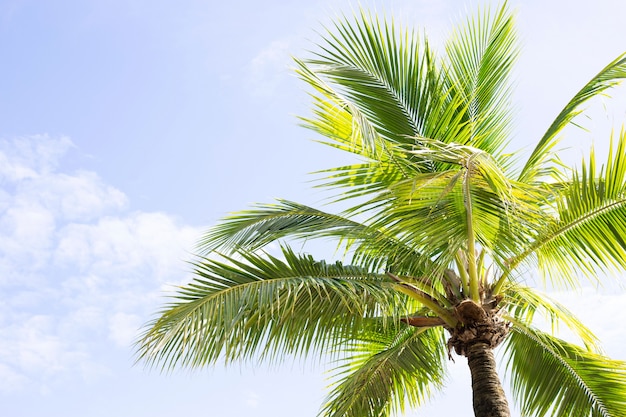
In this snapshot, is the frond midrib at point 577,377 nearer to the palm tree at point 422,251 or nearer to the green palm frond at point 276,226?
the palm tree at point 422,251

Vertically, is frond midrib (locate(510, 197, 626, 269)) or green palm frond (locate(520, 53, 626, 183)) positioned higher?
green palm frond (locate(520, 53, 626, 183))

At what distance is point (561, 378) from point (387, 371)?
169cm

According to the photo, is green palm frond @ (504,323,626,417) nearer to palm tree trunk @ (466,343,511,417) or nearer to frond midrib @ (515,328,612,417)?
frond midrib @ (515,328,612,417)

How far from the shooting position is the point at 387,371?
7289 millimetres

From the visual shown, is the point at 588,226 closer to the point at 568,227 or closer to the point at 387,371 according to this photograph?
the point at 568,227

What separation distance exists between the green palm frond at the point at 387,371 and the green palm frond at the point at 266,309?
0.75 metres

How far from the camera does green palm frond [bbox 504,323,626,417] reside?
702cm

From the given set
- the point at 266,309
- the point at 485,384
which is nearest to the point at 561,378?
the point at 485,384

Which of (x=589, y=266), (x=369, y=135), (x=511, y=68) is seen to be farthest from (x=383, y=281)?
(x=511, y=68)

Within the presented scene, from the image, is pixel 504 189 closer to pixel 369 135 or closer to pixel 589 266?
pixel 369 135

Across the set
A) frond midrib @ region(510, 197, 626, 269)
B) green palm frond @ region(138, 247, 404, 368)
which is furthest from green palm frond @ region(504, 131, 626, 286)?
green palm frond @ region(138, 247, 404, 368)

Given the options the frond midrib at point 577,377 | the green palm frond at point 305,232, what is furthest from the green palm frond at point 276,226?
the frond midrib at point 577,377

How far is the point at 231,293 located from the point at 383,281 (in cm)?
140

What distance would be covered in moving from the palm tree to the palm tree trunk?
0.04ft
